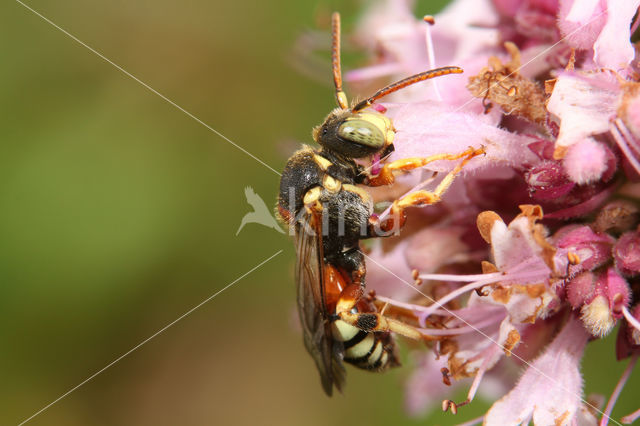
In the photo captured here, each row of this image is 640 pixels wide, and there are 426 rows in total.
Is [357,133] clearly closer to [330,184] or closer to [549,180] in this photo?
[330,184]

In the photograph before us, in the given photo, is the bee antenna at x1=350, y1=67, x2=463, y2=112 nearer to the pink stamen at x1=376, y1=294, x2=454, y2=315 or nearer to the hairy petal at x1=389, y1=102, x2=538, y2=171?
the hairy petal at x1=389, y1=102, x2=538, y2=171

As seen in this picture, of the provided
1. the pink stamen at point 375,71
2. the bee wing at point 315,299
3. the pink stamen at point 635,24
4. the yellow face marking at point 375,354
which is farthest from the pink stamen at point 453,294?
the pink stamen at point 375,71

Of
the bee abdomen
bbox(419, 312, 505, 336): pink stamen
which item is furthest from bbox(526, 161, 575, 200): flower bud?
the bee abdomen

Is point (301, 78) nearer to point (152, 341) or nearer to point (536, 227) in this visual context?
point (152, 341)

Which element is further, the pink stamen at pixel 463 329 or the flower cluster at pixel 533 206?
the pink stamen at pixel 463 329

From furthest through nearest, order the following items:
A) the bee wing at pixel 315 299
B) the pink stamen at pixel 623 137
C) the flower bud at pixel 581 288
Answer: the bee wing at pixel 315 299 → the flower bud at pixel 581 288 → the pink stamen at pixel 623 137

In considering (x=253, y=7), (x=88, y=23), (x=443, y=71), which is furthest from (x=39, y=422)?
(x=443, y=71)

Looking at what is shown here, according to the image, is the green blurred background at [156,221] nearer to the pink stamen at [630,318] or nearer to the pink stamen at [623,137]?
the pink stamen at [630,318]
